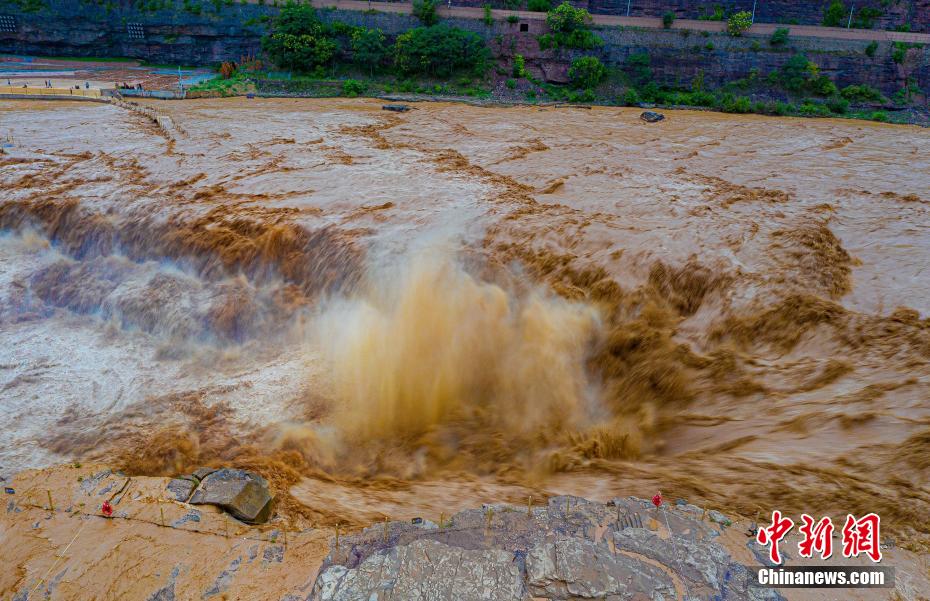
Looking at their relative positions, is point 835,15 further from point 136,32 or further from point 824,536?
point 136,32

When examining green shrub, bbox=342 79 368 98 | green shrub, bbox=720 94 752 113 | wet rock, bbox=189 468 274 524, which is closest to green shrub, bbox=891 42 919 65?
green shrub, bbox=720 94 752 113

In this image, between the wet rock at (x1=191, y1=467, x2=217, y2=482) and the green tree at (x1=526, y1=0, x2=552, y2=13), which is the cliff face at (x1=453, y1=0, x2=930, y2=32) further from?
the wet rock at (x1=191, y1=467, x2=217, y2=482)

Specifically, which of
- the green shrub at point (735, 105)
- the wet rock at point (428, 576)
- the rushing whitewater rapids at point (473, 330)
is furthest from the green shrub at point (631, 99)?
the wet rock at point (428, 576)

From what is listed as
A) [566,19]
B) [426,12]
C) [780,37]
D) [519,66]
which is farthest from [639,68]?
[426,12]

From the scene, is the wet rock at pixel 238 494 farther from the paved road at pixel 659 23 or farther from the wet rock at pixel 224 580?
the paved road at pixel 659 23

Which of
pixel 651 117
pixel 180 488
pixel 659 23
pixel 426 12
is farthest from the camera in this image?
pixel 659 23

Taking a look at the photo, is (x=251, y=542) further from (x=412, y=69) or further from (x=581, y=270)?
(x=412, y=69)

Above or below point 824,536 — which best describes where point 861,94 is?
above
